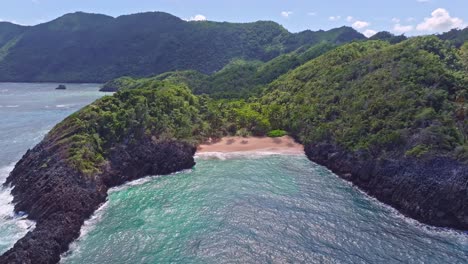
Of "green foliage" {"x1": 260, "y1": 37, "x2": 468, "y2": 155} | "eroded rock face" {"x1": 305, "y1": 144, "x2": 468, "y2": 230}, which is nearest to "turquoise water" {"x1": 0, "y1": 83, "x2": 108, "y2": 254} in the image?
"eroded rock face" {"x1": 305, "y1": 144, "x2": 468, "y2": 230}

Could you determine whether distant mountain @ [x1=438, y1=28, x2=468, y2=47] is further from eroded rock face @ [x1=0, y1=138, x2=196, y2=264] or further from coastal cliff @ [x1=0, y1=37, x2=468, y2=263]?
eroded rock face @ [x1=0, y1=138, x2=196, y2=264]

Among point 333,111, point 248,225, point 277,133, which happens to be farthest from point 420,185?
point 277,133

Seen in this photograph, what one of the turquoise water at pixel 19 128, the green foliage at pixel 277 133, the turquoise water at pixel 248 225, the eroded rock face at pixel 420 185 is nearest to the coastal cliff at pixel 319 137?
the eroded rock face at pixel 420 185

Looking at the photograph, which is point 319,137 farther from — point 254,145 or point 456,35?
point 456,35

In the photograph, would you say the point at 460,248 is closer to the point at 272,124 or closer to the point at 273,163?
the point at 273,163

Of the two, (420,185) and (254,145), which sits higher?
(420,185)

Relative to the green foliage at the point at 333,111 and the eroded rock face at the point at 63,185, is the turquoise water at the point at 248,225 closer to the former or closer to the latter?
the eroded rock face at the point at 63,185

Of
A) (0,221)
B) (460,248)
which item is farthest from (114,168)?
(460,248)
